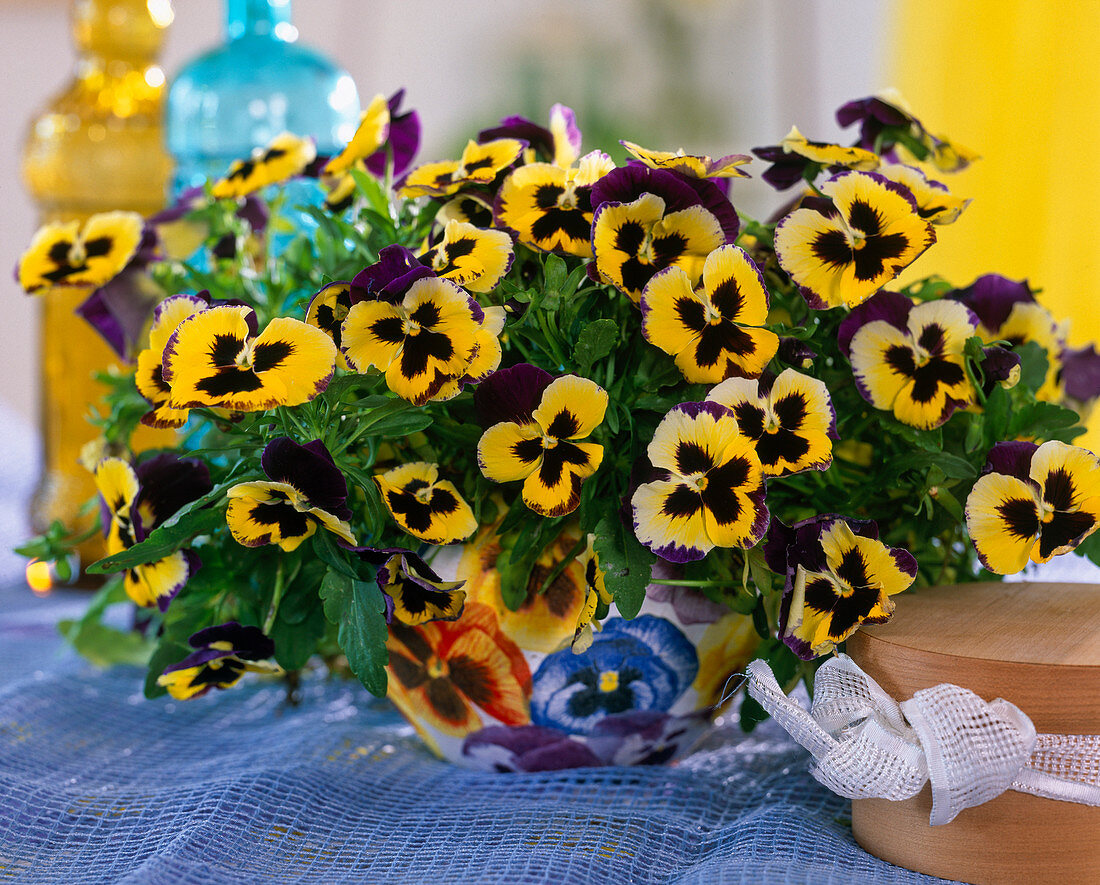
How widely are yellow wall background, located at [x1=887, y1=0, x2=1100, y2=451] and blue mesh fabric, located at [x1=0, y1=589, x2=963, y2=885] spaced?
1172mm

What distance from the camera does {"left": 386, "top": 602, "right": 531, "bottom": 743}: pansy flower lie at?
42 centimetres

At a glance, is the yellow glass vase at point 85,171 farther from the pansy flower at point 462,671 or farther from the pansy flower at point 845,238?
the pansy flower at point 845,238

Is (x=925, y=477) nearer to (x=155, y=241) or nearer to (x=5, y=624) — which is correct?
(x=155, y=241)

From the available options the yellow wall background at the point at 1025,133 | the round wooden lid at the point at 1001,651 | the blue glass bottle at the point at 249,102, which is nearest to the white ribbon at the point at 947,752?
the round wooden lid at the point at 1001,651

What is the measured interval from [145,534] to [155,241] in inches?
6.9

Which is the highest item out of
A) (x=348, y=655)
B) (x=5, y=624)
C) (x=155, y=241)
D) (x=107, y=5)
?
(x=107, y=5)

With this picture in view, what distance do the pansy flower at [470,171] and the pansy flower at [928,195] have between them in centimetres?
15

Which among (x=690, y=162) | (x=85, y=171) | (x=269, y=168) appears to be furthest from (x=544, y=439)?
(x=85, y=171)

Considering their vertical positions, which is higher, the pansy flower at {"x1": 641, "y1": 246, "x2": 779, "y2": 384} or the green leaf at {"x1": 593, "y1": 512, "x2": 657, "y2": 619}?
the pansy flower at {"x1": 641, "y1": 246, "x2": 779, "y2": 384}

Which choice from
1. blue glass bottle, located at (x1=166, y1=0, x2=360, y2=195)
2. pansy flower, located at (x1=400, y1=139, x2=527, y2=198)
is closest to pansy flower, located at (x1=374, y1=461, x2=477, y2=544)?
pansy flower, located at (x1=400, y1=139, x2=527, y2=198)

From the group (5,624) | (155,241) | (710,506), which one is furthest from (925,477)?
(5,624)

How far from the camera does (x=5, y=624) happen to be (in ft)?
2.36

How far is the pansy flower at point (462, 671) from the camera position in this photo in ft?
1.39

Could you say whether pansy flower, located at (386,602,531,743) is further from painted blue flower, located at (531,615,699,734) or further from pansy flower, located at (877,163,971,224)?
pansy flower, located at (877,163,971,224)
